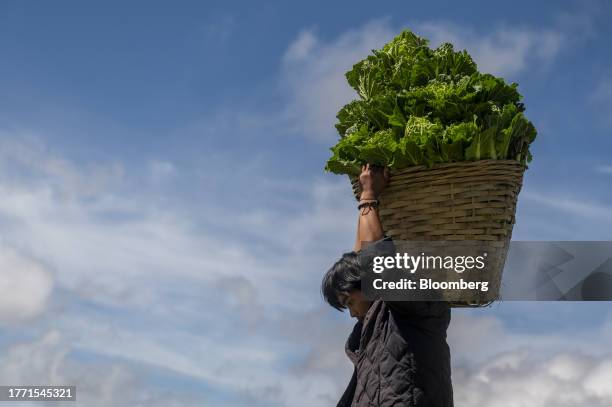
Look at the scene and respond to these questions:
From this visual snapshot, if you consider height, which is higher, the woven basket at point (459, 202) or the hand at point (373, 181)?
the hand at point (373, 181)

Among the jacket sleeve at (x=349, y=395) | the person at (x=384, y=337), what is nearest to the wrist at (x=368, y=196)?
the person at (x=384, y=337)

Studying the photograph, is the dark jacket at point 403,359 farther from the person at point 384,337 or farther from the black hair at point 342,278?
the black hair at point 342,278

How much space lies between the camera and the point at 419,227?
579cm

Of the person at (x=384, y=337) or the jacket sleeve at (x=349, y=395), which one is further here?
the jacket sleeve at (x=349, y=395)

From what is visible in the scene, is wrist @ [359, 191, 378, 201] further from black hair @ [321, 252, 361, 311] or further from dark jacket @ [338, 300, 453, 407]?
dark jacket @ [338, 300, 453, 407]

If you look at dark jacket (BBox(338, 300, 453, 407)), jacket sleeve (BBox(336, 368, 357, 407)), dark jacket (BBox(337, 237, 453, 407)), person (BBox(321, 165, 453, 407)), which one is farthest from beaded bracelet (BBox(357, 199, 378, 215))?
jacket sleeve (BBox(336, 368, 357, 407))

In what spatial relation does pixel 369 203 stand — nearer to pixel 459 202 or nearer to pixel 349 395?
pixel 459 202

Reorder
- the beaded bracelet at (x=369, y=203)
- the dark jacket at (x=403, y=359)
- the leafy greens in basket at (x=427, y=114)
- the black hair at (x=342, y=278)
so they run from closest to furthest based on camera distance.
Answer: the dark jacket at (x=403, y=359), the leafy greens in basket at (x=427, y=114), the black hair at (x=342, y=278), the beaded bracelet at (x=369, y=203)

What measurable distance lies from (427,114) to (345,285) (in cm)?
135

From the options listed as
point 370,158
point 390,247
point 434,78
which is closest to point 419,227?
point 390,247

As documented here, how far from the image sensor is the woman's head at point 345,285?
227 inches

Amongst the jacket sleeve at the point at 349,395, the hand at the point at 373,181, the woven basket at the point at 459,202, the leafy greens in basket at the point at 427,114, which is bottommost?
the jacket sleeve at the point at 349,395

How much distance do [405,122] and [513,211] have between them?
106 centimetres

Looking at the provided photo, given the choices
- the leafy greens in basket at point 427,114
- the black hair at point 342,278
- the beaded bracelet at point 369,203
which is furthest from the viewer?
the beaded bracelet at point 369,203
